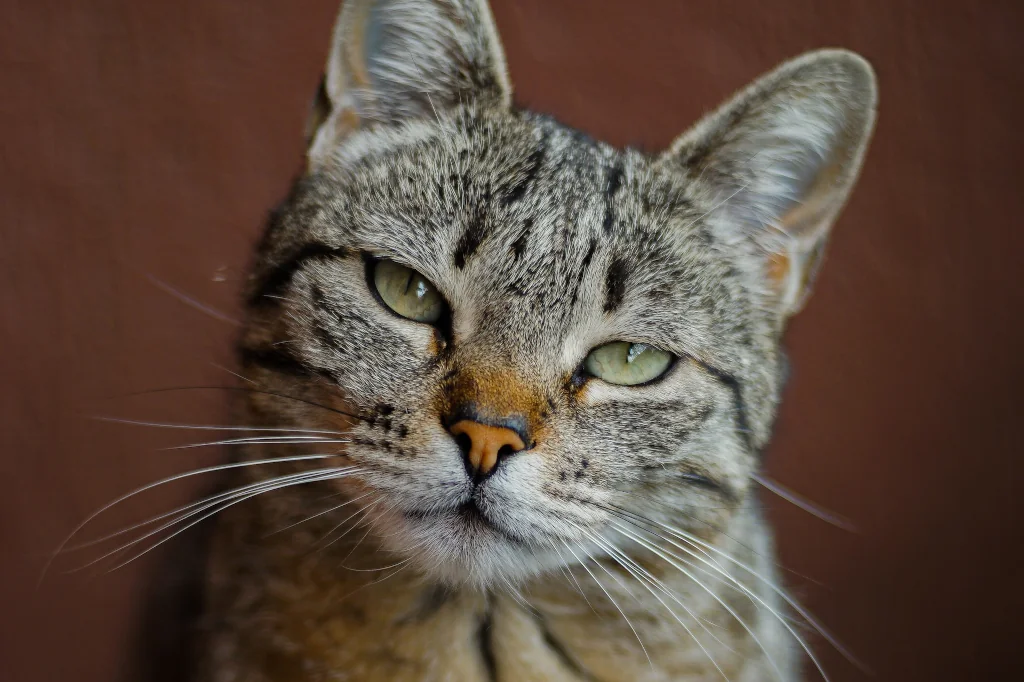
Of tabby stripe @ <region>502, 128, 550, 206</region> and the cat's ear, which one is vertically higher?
the cat's ear

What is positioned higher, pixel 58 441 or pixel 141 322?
pixel 141 322

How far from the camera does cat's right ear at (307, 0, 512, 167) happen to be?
796mm

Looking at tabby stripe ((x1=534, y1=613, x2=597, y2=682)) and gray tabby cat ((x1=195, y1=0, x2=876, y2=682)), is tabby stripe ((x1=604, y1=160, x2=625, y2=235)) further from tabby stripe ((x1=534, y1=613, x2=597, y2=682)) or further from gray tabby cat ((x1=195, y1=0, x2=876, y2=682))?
tabby stripe ((x1=534, y1=613, x2=597, y2=682))

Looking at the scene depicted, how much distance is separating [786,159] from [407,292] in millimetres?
377

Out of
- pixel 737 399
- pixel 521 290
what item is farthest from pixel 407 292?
pixel 737 399

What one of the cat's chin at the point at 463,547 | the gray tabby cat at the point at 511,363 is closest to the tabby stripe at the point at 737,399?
the gray tabby cat at the point at 511,363

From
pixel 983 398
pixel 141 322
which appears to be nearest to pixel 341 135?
pixel 141 322

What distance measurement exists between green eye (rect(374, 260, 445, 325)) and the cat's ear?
267mm

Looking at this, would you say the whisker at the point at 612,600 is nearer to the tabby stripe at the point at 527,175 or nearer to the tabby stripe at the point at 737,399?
the tabby stripe at the point at 737,399

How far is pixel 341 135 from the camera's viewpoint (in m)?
0.83

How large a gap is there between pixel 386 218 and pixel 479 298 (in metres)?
0.11

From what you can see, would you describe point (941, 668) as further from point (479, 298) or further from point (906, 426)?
point (479, 298)

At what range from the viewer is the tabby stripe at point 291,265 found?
0.78 meters

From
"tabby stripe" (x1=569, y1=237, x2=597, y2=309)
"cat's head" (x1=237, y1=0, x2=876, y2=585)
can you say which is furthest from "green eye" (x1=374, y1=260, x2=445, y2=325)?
"tabby stripe" (x1=569, y1=237, x2=597, y2=309)
